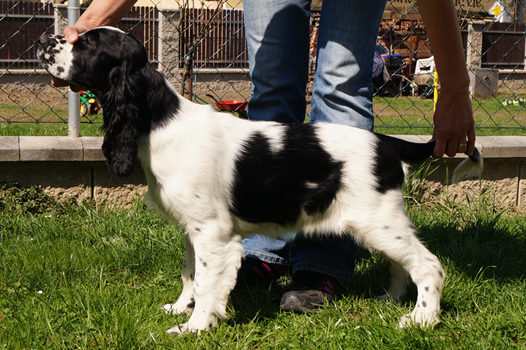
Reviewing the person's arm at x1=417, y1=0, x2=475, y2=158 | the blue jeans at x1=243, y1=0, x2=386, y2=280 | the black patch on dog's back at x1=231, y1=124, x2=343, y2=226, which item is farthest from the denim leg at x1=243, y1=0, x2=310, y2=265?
the person's arm at x1=417, y1=0, x2=475, y2=158

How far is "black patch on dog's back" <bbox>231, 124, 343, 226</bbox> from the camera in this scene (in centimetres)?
230

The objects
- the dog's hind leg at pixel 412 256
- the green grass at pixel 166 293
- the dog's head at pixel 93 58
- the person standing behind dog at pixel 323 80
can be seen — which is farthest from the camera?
the person standing behind dog at pixel 323 80

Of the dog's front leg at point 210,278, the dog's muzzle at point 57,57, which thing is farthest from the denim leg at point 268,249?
the dog's muzzle at point 57,57

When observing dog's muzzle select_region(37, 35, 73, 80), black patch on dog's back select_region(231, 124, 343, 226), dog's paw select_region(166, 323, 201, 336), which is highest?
dog's muzzle select_region(37, 35, 73, 80)

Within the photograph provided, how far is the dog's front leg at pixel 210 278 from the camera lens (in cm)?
220

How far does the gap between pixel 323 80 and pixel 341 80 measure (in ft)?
0.36

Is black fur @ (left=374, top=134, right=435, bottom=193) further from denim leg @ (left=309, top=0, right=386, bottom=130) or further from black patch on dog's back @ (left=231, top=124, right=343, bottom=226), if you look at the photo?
denim leg @ (left=309, top=0, right=386, bottom=130)

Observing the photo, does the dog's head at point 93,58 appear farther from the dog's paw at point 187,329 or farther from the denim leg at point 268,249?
the denim leg at point 268,249

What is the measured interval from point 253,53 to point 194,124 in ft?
2.13

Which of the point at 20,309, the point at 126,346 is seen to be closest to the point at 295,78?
the point at 126,346

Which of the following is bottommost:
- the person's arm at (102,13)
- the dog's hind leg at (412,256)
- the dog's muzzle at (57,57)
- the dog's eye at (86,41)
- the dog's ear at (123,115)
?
the dog's hind leg at (412,256)

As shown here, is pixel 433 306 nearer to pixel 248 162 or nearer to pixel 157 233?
pixel 248 162

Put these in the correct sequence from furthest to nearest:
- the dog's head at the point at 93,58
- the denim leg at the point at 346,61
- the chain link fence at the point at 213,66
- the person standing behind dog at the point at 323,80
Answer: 1. the chain link fence at the point at 213,66
2. the denim leg at the point at 346,61
3. the person standing behind dog at the point at 323,80
4. the dog's head at the point at 93,58

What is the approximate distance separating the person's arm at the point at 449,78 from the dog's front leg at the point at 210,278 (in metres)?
1.08
